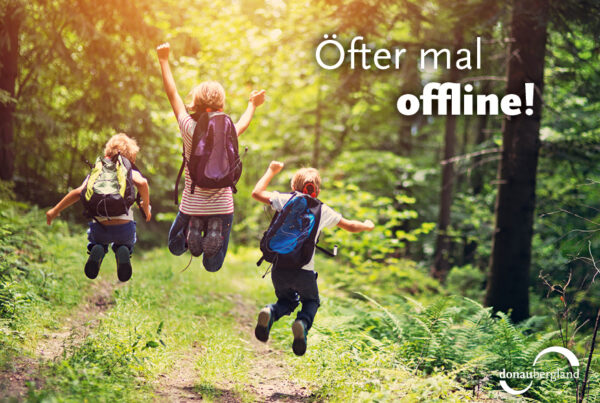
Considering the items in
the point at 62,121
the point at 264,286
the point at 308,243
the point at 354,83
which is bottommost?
the point at 264,286

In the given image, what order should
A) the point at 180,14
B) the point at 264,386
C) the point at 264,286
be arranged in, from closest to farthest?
the point at 264,386, the point at 264,286, the point at 180,14

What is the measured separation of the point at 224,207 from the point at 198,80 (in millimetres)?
10949

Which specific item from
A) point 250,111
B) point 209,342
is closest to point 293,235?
point 250,111

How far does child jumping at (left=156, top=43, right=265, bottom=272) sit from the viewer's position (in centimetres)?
554

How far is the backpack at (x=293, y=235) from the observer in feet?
16.9

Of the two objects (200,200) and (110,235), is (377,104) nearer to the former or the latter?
(200,200)

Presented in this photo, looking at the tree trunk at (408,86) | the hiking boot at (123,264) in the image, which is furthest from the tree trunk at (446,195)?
the hiking boot at (123,264)

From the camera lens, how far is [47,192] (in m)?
11.5

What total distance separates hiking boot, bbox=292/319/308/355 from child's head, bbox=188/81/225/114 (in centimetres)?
251

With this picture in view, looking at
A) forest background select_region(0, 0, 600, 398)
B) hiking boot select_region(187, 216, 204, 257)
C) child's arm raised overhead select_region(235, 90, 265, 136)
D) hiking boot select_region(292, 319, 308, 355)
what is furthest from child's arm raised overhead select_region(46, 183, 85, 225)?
hiking boot select_region(292, 319, 308, 355)

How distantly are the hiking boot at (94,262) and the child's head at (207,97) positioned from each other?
75.7 inches

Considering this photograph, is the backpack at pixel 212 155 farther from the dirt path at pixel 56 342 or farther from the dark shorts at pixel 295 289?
the dirt path at pixel 56 342

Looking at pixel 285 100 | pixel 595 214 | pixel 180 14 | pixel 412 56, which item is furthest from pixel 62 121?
pixel 595 214

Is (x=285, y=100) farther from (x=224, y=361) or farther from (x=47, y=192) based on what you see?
(x=224, y=361)
